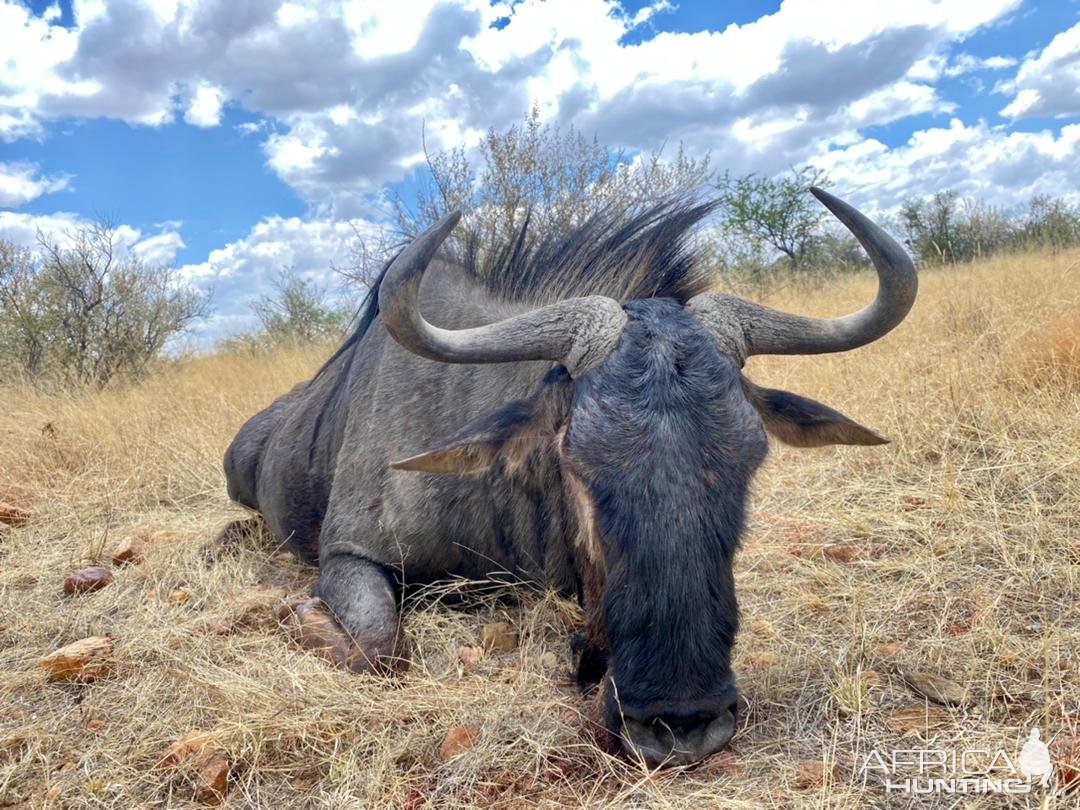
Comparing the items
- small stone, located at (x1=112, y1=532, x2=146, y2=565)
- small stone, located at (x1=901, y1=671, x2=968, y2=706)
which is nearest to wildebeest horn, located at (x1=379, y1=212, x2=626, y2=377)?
small stone, located at (x1=901, y1=671, x2=968, y2=706)

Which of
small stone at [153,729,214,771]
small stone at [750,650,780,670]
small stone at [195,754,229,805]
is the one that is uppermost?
small stone at [153,729,214,771]

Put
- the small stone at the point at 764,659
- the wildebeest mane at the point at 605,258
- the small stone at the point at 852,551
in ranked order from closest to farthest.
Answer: the small stone at the point at 764,659 → the wildebeest mane at the point at 605,258 → the small stone at the point at 852,551

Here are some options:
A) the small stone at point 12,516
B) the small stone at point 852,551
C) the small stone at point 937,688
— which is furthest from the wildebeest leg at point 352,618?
the small stone at point 12,516

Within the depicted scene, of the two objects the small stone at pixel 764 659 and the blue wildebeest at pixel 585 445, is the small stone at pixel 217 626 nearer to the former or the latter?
the blue wildebeest at pixel 585 445

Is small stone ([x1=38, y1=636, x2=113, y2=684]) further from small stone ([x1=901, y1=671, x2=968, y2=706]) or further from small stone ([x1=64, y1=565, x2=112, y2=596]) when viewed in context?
small stone ([x1=901, y1=671, x2=968, y2=706])

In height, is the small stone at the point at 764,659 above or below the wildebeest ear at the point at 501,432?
below

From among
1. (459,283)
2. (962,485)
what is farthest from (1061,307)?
(459,283)

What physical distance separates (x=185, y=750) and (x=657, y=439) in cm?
178

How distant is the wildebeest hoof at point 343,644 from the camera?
10.3ft

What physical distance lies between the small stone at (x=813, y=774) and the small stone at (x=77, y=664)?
2684 mm

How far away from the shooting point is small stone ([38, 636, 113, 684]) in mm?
3164

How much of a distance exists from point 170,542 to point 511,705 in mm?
3252

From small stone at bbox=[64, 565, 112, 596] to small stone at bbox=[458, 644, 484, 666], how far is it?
88.4 inches

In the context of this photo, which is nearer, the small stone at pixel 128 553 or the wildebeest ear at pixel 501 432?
the wildebeest ear at pixel 501 432
